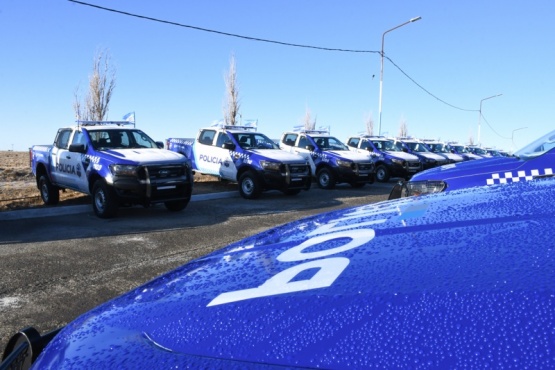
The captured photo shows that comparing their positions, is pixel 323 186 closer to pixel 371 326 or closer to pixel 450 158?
pixel 450 158

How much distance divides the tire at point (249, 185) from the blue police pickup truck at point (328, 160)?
285 cm

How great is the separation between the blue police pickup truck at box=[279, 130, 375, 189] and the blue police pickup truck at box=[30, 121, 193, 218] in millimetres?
5924

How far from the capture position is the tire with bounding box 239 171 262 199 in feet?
38.4

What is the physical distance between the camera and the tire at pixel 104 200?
846 cm

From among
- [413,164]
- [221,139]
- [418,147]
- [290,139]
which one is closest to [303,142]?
[290,139]

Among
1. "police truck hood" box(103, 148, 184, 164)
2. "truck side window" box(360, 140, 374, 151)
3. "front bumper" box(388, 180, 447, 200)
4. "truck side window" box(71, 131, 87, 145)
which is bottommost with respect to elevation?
"front bumper" box(388, 180, 447, 200)

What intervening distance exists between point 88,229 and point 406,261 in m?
7.36

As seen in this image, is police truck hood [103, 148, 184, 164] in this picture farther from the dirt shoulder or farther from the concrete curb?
the dirt shoulder

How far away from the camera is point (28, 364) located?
1221 mm

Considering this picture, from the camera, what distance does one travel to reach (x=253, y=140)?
42.5 feet

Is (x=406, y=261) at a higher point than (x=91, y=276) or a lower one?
higher

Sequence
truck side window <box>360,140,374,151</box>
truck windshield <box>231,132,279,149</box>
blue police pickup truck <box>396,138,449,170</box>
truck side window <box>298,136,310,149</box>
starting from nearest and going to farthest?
truck windshield <box>231,132,279,149</box> < truck side window <box>298,136,310,149</box> < truck side window <box>360,140,374,151</box> < blue police pickup truck <box>396,138,449,170</box>

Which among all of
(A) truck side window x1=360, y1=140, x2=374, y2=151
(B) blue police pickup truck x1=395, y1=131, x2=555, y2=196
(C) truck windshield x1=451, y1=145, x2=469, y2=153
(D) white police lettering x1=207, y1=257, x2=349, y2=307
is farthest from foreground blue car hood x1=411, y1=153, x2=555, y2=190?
(C) truck windshield x1=451, y1=145, x2=469, y2=153

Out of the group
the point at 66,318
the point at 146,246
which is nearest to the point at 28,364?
the point at 66,318
